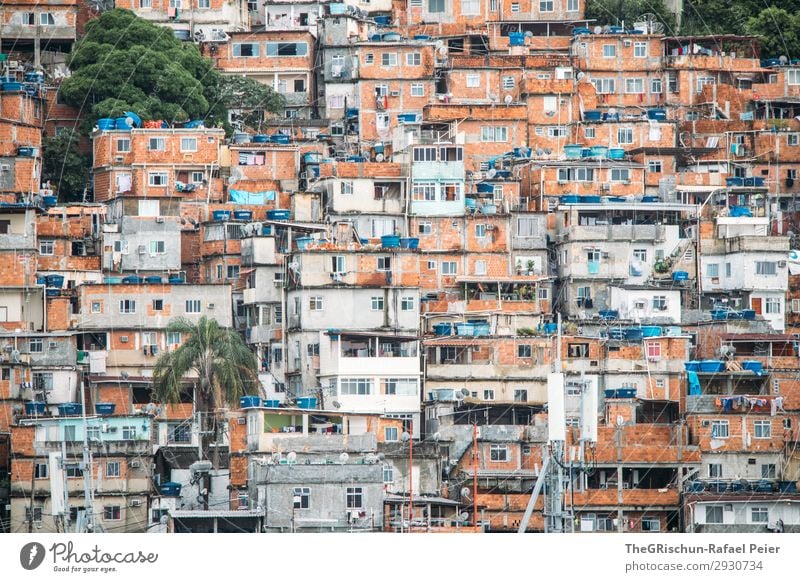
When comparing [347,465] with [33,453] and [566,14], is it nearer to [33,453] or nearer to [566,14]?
[33,453]

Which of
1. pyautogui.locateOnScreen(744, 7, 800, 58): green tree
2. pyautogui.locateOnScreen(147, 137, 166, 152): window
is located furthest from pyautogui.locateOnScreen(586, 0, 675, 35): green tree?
pyautogui.locateOnScreen(147, 137, 166, 152): window

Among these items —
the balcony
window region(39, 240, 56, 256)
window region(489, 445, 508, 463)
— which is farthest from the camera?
window region(39, 240, 56, 256)

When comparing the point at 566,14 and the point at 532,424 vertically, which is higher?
the point at 566,14

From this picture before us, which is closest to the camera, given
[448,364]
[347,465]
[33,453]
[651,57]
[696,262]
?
[347,465]

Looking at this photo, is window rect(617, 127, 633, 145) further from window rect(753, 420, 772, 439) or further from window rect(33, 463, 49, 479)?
window rect(33, 463, 49, 479)

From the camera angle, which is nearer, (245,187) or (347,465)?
(347,465)

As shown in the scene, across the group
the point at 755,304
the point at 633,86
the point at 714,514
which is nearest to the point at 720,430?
the point at 714,514
